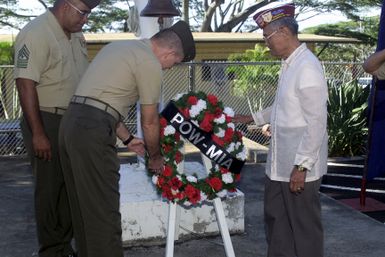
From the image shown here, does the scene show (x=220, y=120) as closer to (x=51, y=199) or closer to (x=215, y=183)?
(x=215, y=183)

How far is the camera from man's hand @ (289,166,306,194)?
3623mm

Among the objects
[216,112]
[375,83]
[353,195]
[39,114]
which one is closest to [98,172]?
[39,114]

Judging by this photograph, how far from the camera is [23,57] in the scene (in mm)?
4023

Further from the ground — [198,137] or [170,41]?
[170,41]

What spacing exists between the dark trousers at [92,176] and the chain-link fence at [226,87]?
22.5 ft

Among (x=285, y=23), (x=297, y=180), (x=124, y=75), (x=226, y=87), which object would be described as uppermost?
(x=285, y=23)

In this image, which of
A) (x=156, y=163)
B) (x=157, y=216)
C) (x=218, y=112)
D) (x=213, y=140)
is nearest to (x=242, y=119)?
(x=218, y=112)

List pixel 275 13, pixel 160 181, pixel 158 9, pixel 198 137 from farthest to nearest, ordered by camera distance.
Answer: pixel 158 9
pixel 160 181
pixel 198 137
pixel 275 13

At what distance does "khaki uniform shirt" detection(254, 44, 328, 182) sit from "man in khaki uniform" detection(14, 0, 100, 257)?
1491 mm

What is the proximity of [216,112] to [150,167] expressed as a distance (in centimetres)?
64

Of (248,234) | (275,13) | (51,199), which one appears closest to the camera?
(275,13)

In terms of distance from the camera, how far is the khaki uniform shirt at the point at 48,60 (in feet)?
13.2

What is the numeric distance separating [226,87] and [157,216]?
9.53m

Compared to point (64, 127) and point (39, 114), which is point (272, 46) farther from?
point (39, 114)
